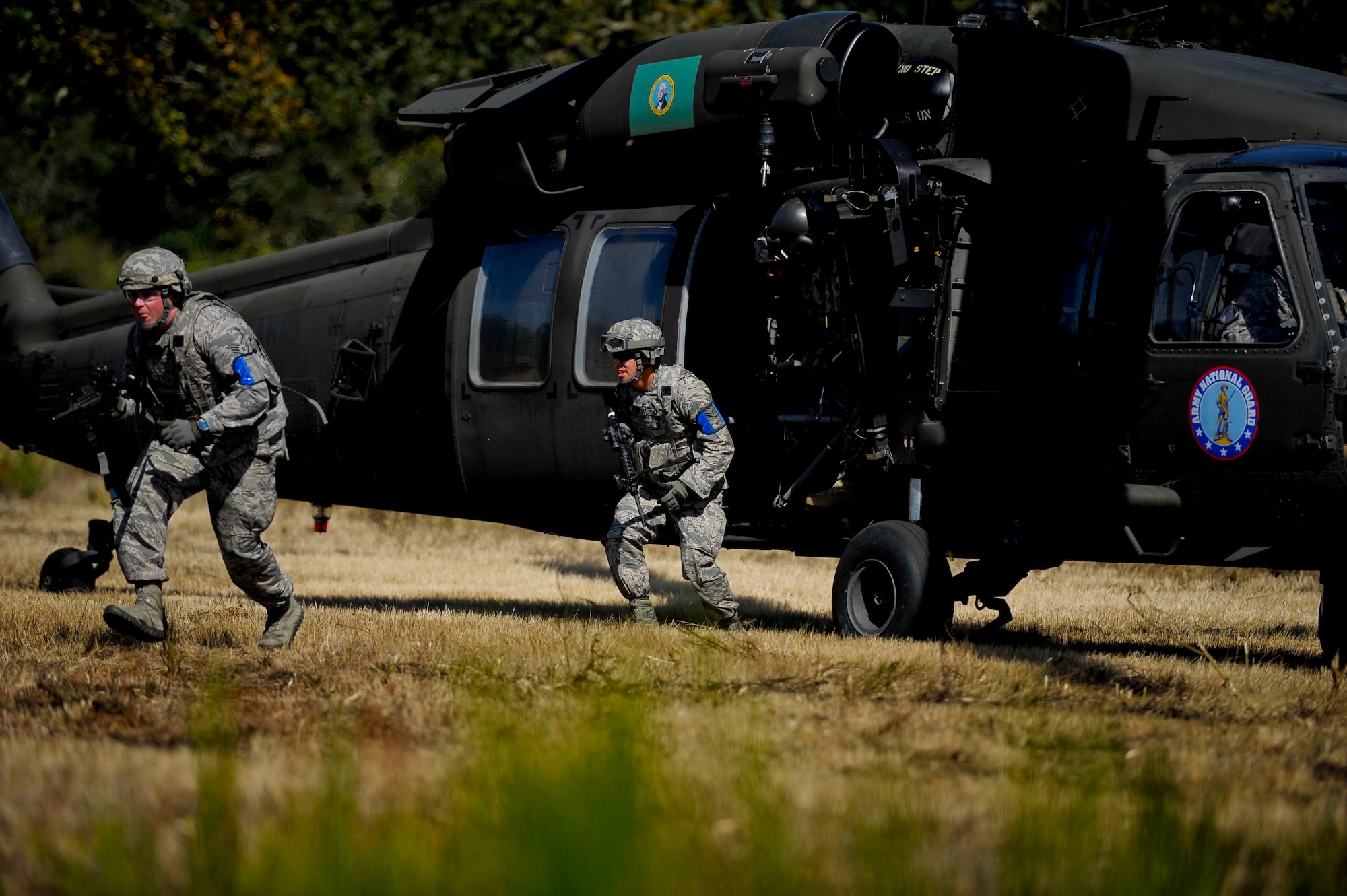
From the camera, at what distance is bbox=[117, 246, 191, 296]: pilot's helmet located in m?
7.70

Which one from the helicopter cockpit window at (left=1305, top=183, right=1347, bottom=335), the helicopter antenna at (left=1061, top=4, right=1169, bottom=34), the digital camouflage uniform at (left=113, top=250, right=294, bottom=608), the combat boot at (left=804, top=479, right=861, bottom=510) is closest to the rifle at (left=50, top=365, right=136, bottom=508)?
the digital camouflage uniform at (left=113, top=250, right=294, bottom=608)

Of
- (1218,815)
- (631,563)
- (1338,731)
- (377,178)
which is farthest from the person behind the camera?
(377,178)

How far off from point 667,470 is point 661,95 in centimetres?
221

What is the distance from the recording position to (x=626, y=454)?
30.3 feet

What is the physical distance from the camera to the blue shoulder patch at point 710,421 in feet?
29.2

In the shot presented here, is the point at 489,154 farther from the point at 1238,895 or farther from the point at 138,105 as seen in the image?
the point at 138,105

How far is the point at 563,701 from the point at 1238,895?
2.84 meters

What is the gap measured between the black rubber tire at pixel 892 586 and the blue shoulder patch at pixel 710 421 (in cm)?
101

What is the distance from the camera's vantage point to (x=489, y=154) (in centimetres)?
1011

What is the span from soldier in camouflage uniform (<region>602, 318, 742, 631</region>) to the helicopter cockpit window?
333 cm

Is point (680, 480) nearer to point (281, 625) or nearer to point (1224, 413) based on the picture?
point (281, 625)

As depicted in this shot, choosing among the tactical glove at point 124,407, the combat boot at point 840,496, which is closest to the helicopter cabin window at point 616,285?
Result: the combat boot at point 840,496

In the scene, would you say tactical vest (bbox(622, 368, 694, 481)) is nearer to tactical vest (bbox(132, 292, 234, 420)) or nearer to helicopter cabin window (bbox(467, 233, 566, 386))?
helicopter cabin window (bbox(467, 233, 566, 386))

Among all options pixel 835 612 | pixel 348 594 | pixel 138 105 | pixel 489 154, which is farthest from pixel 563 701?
pixel 138 105
